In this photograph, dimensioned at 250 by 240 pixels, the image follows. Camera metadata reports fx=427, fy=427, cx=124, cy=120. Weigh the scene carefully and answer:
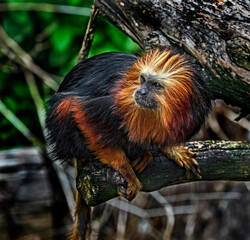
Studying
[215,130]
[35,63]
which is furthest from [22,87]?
[215,130]

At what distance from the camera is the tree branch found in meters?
2.33

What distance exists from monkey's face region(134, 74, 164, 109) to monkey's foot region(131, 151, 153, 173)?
45 cm

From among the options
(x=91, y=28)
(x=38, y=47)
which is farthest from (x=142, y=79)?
(x=38, y=47)

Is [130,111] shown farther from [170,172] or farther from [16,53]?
[16,53]

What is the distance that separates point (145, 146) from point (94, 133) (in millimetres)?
282

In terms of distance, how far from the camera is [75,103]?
2.37 m

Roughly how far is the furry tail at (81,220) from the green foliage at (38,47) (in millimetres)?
1969

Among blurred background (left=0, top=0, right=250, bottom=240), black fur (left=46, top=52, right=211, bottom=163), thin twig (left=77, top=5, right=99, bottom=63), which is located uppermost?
thin twig (left=77, top=5, right=99, bottom=63)

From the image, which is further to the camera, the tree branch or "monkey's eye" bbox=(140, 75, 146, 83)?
the tree branch

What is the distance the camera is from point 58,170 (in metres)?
3.85

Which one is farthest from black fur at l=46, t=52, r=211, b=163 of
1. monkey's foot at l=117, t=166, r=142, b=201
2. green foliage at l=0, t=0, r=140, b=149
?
green foliage at l=0, t=0, r=140, b=149

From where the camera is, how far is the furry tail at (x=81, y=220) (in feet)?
8.78

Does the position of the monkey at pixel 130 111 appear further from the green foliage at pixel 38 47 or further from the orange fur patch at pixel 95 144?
the green foliage at pixel 38 47

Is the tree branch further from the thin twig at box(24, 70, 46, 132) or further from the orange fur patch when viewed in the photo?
the thin twig at box(24, 70, 46, 132)
